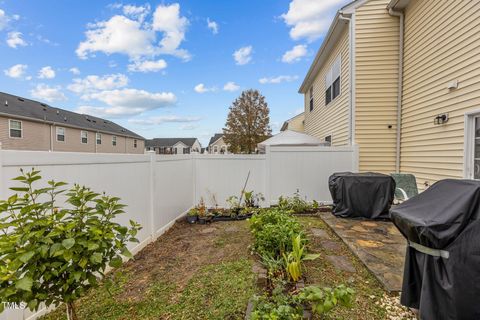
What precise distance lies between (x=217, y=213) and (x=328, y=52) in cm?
692

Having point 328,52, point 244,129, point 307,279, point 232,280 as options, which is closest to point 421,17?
point 328,52

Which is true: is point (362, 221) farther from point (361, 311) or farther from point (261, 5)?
point (261, 5)

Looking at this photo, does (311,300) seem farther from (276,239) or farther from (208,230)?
(208,230)

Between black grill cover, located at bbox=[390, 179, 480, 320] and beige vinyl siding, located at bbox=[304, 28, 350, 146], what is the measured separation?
5680 mm

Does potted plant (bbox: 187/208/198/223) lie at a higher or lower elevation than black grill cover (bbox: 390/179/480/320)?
lower

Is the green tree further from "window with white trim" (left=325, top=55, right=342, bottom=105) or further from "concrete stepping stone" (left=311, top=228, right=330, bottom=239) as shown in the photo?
"concrete stepping stone" (left=311, top=228, right=330, bottom=239)

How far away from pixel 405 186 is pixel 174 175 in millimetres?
5359

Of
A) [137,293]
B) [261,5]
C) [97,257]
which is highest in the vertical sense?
[261,5]

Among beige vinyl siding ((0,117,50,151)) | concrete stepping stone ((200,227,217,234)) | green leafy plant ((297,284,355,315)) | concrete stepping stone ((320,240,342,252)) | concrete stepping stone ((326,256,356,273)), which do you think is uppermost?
beige vinyl siding ((0,117,50,151))

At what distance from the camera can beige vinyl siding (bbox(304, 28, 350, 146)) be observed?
746 centimetres

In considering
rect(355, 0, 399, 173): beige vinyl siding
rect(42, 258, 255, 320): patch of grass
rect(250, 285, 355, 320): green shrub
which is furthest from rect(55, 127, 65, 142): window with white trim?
rect(250, 285, 355, 320): green shrub

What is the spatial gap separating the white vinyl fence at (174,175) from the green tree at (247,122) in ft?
67.8

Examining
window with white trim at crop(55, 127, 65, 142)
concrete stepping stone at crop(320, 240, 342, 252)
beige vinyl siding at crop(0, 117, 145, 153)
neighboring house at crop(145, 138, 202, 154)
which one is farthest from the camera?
neighboring house at crop(145, 138, 202, 154)

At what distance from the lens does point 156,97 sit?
A: 27469 millimetres
